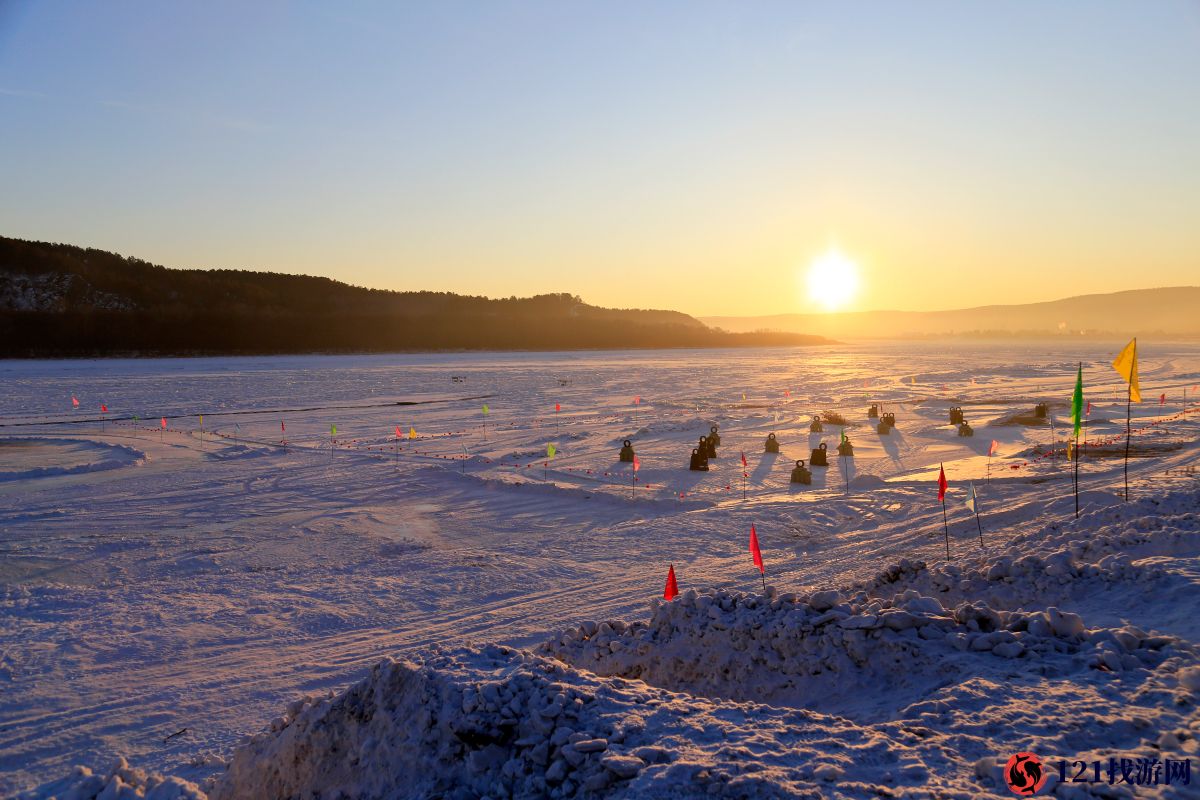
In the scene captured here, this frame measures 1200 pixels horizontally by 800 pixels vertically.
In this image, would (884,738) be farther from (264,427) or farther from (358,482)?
(264,427)

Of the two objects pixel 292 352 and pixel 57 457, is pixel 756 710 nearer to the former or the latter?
pixel 57 457

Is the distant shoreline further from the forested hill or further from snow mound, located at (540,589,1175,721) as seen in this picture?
snow mound, located at (540,589,1175,721)

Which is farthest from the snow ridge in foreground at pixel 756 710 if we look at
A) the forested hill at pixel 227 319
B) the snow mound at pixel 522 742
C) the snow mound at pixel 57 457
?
the forested hill at pixel 227 319

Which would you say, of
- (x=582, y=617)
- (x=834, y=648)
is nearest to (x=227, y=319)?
(x=582, y=617)

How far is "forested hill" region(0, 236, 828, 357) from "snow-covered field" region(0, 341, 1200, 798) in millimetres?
64533

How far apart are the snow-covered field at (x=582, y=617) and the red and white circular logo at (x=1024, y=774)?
8 centimetres

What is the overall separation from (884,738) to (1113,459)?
1849cm

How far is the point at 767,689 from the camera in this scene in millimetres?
6555

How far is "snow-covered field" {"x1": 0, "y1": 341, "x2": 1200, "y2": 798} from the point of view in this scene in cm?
500

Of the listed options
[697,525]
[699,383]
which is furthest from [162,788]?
[699,383]

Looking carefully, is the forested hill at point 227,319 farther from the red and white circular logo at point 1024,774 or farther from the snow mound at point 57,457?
the red and white circular logo at point 1024,774

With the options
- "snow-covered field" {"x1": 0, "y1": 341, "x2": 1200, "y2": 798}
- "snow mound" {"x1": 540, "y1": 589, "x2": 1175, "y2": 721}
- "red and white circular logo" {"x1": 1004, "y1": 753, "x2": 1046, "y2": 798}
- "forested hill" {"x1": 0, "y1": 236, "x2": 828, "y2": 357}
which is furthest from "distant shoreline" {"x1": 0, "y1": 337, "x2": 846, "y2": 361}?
"red and white circular logo" {"x1": 1004, "y1": 753, "x2": 1046, "y2": 798}

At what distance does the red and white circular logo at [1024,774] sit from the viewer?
14.1 ft

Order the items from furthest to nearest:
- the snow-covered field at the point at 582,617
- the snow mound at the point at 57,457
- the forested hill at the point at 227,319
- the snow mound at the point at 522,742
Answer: the forested hill at the point at 227,319 < the snow mound at the point at 57,457 < the snow-covered field at the point at 582,617 < the snow mound at the point at 522,742
